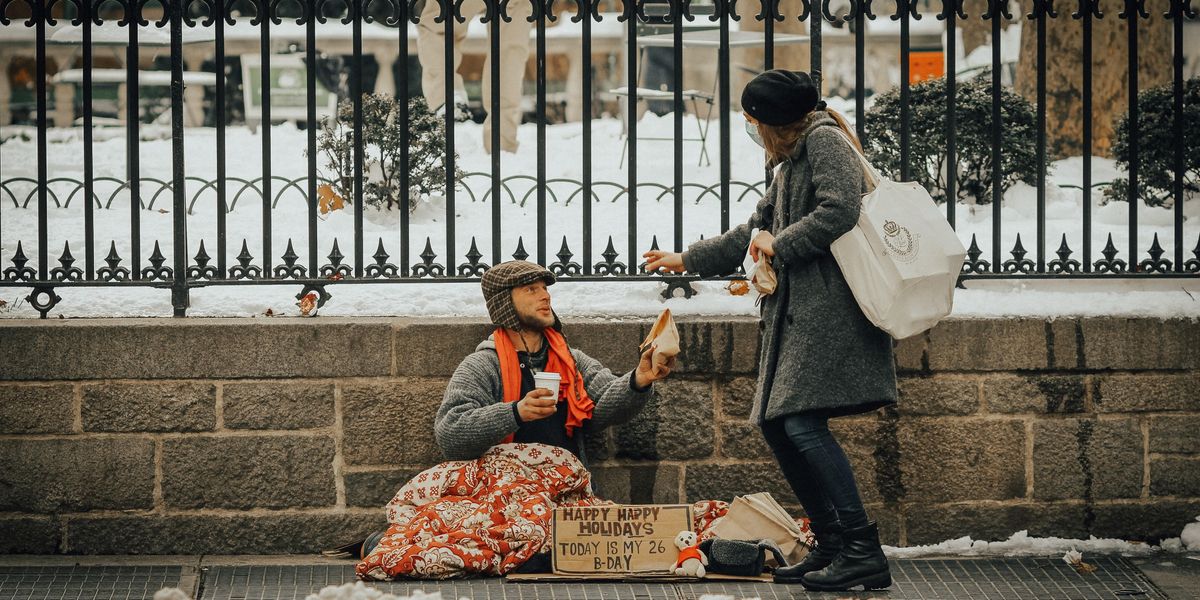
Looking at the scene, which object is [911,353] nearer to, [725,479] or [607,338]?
[725,479]

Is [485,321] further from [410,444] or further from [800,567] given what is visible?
[800,567]

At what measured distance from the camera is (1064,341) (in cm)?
604

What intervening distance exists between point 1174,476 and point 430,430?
309 centimetres

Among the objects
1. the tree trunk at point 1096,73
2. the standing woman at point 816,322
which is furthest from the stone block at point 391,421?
the tree trunk at point 1096,73

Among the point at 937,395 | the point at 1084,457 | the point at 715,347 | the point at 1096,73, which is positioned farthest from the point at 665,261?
the point at 1096,73

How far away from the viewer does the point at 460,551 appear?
213 inches

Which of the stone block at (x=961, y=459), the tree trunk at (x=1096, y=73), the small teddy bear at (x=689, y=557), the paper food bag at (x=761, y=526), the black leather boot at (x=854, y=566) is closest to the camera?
the black leather boot at (x=854, y=566)

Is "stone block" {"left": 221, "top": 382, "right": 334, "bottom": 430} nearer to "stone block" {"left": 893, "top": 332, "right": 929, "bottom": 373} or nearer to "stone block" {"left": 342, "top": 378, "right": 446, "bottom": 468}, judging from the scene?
"stone block" {"left": 342, "top": 378, "right": 446, "bottom": 468}

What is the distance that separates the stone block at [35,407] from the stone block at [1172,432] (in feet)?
14.5

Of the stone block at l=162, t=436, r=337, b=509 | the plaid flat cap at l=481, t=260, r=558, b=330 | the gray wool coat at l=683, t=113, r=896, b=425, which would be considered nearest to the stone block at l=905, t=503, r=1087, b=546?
Answer: the gray wool coat at l=683, t=113, r=896, b=425

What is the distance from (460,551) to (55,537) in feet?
5.69

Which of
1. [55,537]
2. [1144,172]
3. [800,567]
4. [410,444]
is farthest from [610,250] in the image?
[1144,172]

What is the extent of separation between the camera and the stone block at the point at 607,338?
19.6 feet

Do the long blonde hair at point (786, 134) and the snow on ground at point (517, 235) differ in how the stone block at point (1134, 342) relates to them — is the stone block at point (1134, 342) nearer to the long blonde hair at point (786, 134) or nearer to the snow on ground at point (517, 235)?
the snow on ground at point (517, 235)
